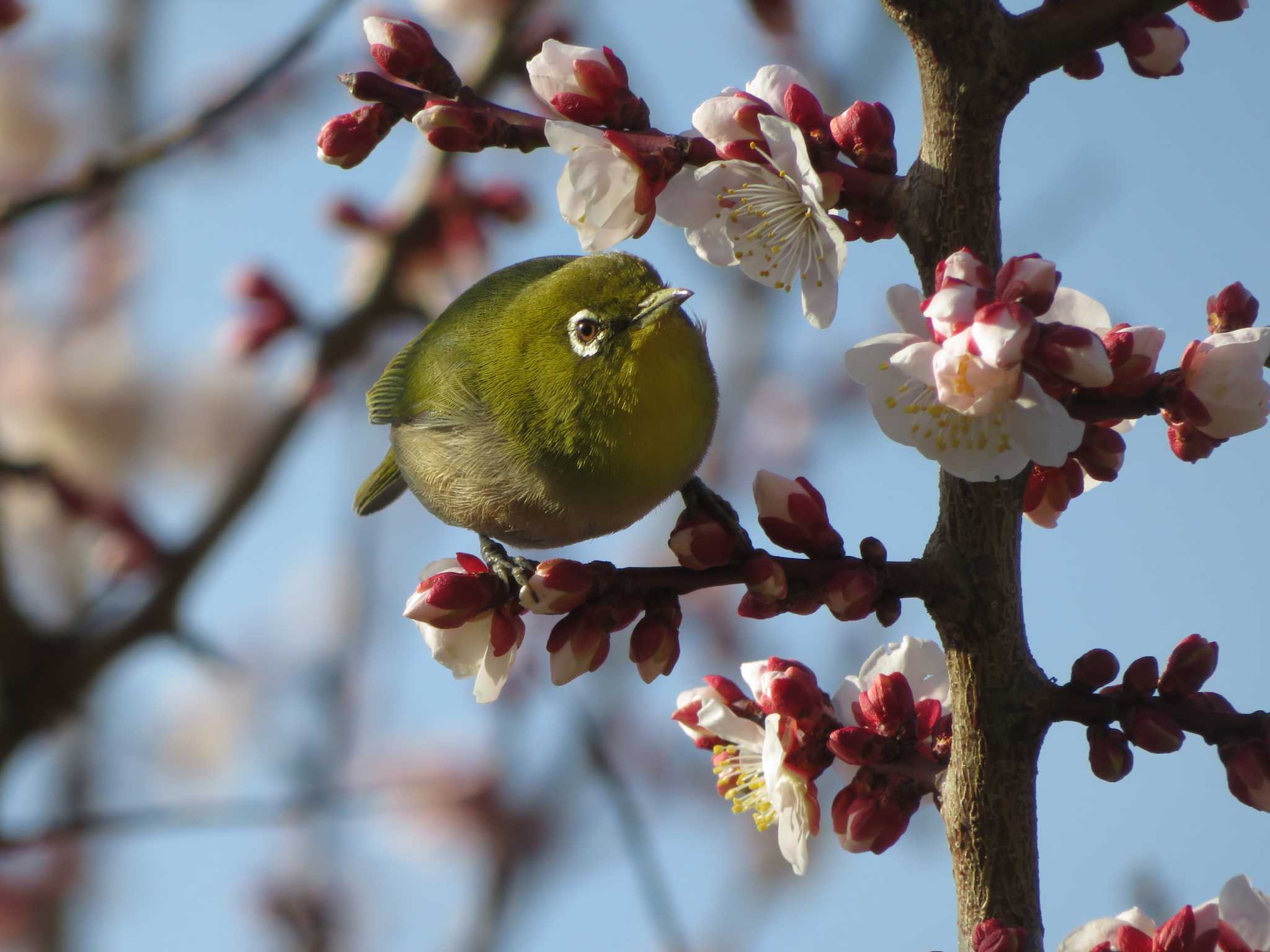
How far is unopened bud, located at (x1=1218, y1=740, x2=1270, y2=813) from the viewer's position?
1.66 meters

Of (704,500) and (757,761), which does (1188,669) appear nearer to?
(757,761)

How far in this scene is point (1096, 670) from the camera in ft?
5.59

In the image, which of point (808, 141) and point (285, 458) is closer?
point (808, 141)

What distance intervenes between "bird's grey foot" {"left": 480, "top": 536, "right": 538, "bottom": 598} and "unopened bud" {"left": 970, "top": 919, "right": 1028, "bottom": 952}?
2.84 ft

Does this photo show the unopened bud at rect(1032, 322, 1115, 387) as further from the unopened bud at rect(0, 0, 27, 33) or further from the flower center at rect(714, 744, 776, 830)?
the unopened bud at rect(0, 0, 27, 33)

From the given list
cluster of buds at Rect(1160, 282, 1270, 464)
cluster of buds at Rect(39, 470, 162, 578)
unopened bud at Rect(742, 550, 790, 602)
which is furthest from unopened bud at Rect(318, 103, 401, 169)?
cluster of buds at Rect(39, 470, 162, 578)

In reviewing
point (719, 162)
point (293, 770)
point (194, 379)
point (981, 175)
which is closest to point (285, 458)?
point (293, 770)

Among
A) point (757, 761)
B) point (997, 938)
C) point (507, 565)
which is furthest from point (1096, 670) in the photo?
point (507, 565)

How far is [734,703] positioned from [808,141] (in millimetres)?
900

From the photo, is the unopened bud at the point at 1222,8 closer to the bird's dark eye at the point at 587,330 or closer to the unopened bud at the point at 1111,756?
the unopened bud at the point at 1111,756

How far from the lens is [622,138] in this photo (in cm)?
179

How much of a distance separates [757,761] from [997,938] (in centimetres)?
72

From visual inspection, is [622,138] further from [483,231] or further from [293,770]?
[293,770]

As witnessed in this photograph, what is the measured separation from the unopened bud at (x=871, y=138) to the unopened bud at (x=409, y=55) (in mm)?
625
